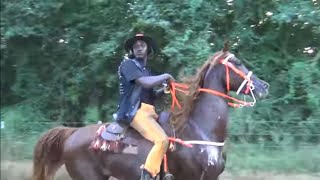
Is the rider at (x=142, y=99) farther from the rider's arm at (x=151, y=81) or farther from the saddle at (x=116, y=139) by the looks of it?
the saddle at (x=116, y=139)

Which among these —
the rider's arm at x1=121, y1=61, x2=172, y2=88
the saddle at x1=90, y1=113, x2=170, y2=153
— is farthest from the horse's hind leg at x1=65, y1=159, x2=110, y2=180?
the rider's arm at x1=121, y1=61, x2=172, y2=88

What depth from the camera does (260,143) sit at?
1095 cm

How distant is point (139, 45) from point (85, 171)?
1801 millimetres

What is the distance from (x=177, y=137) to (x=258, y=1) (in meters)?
5.23

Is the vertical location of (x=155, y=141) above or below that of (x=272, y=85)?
above

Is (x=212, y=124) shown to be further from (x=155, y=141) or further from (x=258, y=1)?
(x=258, y=1)

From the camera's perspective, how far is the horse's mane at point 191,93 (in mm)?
7336

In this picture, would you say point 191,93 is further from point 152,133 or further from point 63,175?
point 63,175

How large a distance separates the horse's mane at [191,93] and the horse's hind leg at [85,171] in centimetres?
123

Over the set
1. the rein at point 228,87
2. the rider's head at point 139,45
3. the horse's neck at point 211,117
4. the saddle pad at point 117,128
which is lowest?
the saddle pad at point 117,128

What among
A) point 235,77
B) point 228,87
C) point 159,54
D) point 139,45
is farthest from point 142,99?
point 159,54

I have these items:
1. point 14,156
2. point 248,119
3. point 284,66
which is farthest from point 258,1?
point 14,156

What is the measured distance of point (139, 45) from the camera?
7496 mm

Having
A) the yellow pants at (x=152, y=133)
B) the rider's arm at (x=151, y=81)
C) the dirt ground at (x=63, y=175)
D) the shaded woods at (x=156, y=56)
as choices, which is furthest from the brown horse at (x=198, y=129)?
the shaded woods at (x=156, y=56)
